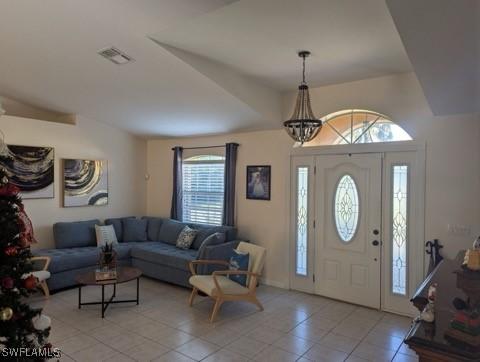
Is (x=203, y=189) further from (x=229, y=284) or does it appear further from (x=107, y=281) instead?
(x=107, y=281)

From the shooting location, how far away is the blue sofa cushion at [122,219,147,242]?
6196mm

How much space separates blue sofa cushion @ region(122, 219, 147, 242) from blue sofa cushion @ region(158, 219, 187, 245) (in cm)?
33

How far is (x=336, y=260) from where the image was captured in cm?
469

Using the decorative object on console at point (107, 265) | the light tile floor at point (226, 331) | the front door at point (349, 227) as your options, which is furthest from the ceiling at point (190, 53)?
the light tile floor at point (226, 331)

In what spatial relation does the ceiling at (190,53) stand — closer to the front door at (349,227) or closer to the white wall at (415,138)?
the white wall at (415,138)

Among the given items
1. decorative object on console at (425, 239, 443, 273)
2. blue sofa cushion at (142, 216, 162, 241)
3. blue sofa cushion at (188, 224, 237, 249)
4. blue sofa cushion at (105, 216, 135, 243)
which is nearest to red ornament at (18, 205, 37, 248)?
blue sofa cushion at (188, 224, 237, 249)

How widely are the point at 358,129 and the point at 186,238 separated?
3.10 metres

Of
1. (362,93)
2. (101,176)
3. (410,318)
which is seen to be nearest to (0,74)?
(101,176)

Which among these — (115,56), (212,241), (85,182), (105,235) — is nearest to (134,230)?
(105,235)

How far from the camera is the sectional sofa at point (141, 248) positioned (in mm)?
4883

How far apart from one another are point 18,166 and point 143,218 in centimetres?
227

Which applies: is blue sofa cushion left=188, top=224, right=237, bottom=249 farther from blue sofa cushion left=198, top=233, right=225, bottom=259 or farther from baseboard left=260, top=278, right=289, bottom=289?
baseboard left=260, top=278, right=289, bottom=289

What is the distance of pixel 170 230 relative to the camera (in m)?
6.08

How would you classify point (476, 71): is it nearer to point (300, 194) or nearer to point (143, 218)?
point (300, 194)
